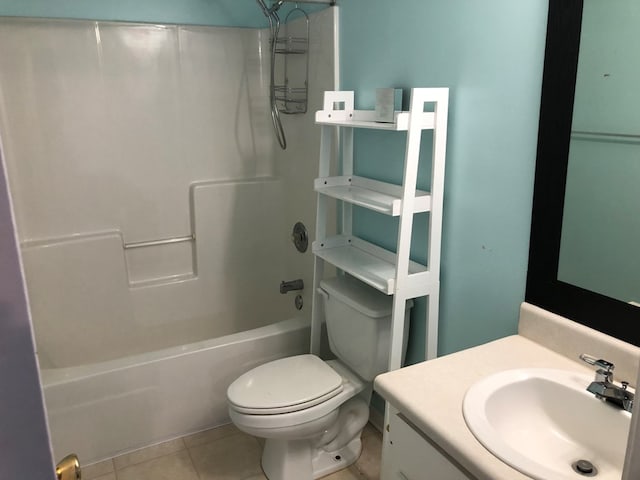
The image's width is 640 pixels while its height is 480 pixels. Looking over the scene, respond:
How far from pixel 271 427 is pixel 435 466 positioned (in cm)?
73

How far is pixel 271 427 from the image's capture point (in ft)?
5.42

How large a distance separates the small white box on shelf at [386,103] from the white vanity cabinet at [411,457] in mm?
934

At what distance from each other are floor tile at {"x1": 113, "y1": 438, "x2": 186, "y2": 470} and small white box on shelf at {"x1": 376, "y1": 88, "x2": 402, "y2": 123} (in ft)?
4.90

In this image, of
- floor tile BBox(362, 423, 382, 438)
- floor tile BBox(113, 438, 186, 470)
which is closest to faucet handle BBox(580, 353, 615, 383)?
floor tile BBox(362, 423, 382, 438)

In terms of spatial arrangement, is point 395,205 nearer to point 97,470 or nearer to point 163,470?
point 163,470

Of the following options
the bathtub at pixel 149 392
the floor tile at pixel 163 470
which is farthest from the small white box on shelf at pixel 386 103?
the floor tile at pixel 163 470

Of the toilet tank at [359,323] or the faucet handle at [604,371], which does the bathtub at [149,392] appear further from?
the faucet handle at [604,371]

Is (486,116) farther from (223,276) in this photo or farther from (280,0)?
(223,276)

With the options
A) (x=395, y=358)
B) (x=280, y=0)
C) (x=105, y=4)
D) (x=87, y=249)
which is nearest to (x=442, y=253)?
(x=395, y=358)

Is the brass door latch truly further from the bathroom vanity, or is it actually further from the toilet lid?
the toilet lid

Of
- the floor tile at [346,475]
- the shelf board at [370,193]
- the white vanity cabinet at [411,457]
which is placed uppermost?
the shelf board at [370,193]

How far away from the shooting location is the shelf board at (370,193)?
1562mm

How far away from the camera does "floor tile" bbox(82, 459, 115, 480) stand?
1.89m

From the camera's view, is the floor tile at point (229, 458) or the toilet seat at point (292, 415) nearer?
the toilet seat at point (292, 415)
